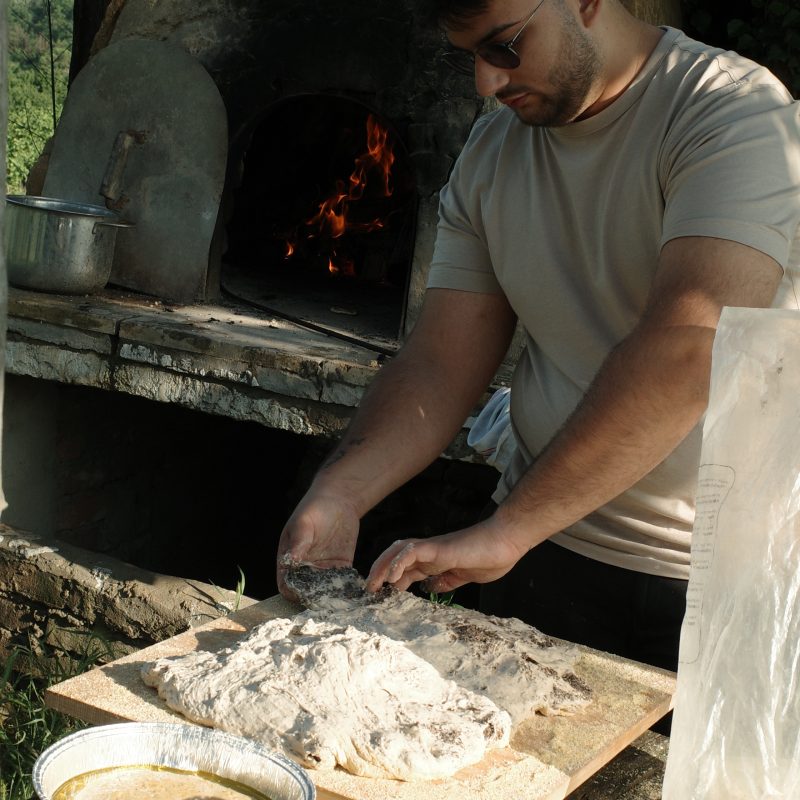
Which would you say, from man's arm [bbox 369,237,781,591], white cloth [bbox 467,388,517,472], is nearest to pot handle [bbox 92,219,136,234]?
white cloth [bbox 467,388,517,472]

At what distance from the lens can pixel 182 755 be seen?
1416mm

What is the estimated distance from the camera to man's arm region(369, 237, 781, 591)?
1.92m

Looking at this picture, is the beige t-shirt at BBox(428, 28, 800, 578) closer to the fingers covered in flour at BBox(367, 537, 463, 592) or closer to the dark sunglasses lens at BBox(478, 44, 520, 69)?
the dark sunglasses lens at BBox(478, 44, 520, 69)

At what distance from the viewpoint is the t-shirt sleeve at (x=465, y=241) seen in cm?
257

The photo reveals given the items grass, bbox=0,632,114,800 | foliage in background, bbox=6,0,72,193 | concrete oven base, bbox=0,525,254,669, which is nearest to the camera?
grass, bbox=0,632,114,800

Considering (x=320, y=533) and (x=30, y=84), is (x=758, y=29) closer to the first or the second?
(x=320, y=533)

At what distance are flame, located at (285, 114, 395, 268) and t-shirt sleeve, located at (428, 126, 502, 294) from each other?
3593 mm

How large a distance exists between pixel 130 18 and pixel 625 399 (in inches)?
182

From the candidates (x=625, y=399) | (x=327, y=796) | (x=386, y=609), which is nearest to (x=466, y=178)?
(x=625, y=399)

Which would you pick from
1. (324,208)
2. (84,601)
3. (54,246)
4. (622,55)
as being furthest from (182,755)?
(324,208)

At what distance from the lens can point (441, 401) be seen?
8.55ft

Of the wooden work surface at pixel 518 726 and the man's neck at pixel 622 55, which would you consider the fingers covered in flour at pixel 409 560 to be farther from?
the man's neck at pixel 622 55

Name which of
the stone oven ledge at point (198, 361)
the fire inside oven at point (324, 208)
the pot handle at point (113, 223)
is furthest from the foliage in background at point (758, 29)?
the pot handle at point (113, 223)

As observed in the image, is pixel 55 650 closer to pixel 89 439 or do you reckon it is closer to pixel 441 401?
pixel 89 439
